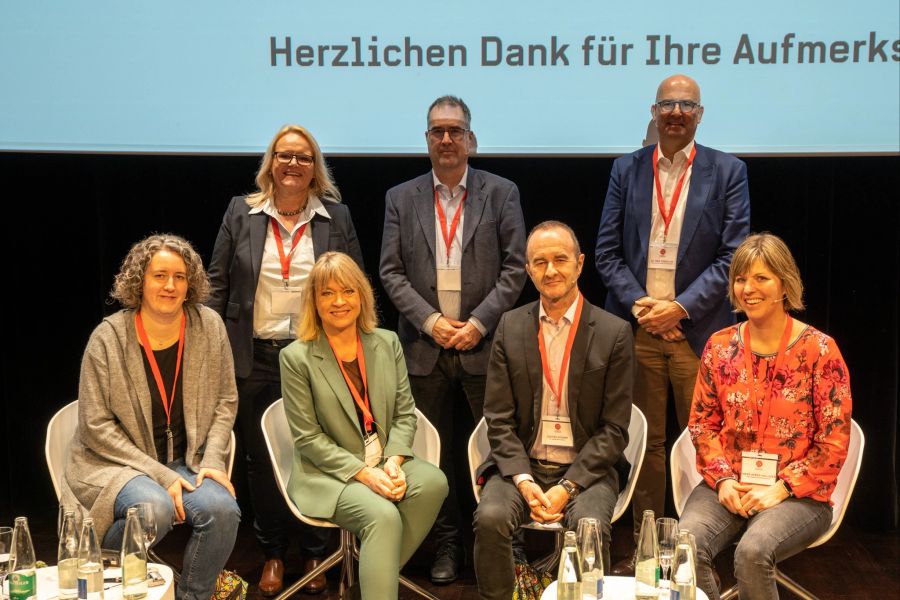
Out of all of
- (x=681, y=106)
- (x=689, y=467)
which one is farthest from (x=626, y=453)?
(x=681, y=106)

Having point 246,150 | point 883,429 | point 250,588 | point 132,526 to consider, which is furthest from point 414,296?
point 883,429

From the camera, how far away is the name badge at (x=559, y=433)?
3083mm

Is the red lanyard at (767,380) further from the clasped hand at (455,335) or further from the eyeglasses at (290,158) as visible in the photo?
the eyeglasses at (290,158)

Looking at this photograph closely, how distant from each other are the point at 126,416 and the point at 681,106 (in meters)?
2.24

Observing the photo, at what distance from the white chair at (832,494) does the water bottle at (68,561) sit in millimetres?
1811

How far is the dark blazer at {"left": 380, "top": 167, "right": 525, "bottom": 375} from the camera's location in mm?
3596

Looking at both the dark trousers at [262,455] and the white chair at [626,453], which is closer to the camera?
the white chair at [626,453]

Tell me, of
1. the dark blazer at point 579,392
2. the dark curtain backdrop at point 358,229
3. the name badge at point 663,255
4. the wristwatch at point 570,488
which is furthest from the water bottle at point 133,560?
the dark curtain backdrop at point 358,229

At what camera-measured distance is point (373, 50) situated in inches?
157

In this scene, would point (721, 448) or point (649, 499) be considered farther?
point (649, 499)

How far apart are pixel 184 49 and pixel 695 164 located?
2210 mm

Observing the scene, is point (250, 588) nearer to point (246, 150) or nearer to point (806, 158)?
point (246, 150)

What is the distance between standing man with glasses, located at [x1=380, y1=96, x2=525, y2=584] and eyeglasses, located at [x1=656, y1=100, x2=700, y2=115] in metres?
0.64

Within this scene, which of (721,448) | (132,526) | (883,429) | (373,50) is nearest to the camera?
(132,526)
